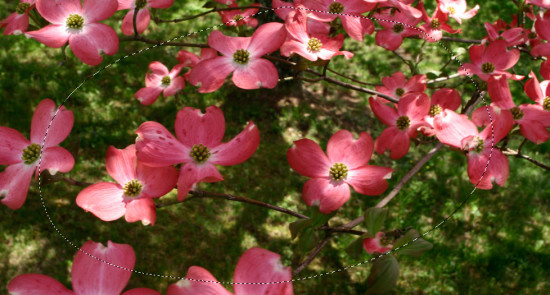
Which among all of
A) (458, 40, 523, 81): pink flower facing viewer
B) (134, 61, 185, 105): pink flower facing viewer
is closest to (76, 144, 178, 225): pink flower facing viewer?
(134, 61, 185, 105): pink flower facing viewer

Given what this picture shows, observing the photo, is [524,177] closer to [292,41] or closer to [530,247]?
[530,247]

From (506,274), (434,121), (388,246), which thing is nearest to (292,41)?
(434,121)

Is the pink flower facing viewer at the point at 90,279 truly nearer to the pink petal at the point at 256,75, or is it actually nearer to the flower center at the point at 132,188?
the flower center at the point at 132,188

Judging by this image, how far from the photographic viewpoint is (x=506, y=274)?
2289 mm

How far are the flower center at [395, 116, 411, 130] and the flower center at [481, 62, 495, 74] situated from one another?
269 millimetres

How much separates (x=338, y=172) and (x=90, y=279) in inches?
20.8

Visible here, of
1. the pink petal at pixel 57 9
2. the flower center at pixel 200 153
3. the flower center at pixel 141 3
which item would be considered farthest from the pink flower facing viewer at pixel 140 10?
the flower center at pixel 200 153

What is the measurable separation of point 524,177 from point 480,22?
175 centimetres

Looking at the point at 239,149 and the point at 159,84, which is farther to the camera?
the point at 159,84

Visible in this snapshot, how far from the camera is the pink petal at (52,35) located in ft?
3.07

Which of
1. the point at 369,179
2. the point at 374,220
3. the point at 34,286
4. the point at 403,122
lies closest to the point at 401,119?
the point at 403,122

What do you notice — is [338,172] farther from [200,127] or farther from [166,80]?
[166,80]

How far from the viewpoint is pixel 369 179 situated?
2.94 feet

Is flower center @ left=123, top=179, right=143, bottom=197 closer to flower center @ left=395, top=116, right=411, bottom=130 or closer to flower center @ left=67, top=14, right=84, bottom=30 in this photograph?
flower center @ left=67, top=14, right=84, bottom=30
